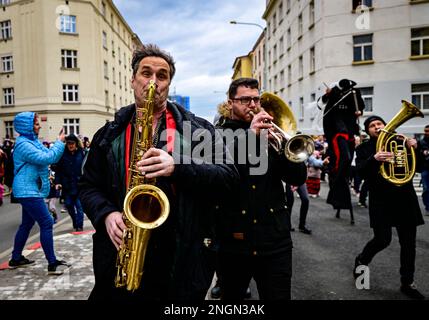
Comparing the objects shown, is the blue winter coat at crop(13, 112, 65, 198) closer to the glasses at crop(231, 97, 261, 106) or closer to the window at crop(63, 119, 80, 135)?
the glasses at crop(231, 97, 261, 106)

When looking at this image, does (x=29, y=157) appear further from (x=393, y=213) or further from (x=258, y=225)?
(x=393, y=213)

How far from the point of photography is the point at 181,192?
71.8 inches

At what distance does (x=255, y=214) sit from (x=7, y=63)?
113 ft

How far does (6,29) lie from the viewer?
97.2 ft

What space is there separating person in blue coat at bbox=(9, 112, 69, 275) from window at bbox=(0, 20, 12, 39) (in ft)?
103

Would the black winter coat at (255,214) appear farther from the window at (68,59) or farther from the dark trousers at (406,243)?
the window at (68,59)

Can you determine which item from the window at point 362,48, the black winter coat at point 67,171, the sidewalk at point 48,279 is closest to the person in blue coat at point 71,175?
the black winter coat at point 67,171

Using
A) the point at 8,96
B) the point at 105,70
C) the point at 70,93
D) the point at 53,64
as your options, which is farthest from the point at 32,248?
the point at 8,96

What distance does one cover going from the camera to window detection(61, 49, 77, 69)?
1105 inches

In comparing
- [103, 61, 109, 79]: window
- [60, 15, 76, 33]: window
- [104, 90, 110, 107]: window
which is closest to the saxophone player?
[60, 15, 76, 33]: window

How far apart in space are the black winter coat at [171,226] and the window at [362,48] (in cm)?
2041

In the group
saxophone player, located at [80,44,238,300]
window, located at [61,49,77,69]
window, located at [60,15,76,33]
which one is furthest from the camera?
window, located at [61,49,77,69]

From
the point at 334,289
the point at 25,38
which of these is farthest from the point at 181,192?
the point at 25,38

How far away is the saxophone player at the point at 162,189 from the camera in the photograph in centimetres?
179
